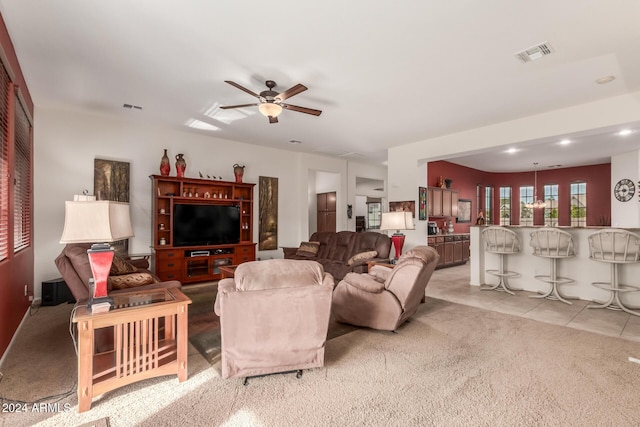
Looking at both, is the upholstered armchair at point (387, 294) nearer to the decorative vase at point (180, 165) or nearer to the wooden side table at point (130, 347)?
the wooden side table at point (130, 347)

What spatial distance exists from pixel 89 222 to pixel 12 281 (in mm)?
1791

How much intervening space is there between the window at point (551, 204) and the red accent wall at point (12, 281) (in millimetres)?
12290

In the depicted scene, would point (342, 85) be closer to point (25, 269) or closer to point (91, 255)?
point (91, 255)

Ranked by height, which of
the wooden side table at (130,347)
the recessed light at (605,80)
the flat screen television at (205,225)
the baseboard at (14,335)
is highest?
the recessed light at (605,80)

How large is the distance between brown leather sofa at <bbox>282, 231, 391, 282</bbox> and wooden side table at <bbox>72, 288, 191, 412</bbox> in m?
3.14

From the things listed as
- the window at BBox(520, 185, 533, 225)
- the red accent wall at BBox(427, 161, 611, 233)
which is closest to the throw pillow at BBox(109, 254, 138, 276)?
the red accent wall at BBox(427, 161, 611, 233)

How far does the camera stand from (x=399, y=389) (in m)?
2.20

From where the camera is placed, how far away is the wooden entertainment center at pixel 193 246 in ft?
17.7

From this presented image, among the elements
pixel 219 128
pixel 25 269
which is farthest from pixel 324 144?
pixel 25 269

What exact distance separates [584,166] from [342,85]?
30.6 ft

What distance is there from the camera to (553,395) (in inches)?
84.4

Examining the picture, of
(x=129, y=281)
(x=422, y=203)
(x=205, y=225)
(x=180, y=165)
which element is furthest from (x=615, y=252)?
(x=180, y=165)

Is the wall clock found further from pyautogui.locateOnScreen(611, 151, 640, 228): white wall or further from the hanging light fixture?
the hanging light fixture

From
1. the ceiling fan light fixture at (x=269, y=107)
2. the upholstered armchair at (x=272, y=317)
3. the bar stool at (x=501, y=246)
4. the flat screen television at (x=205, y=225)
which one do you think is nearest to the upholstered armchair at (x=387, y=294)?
the upholstered armchair at (x=272, y=317)
